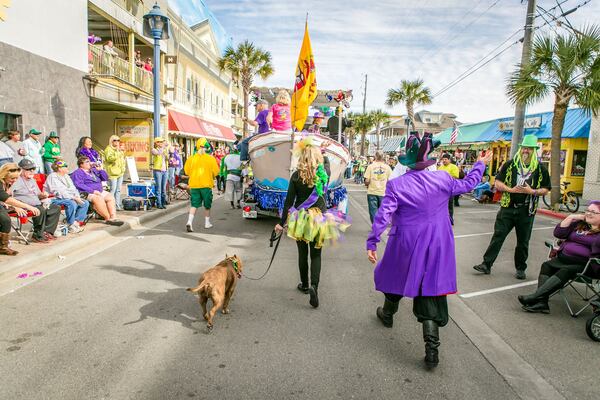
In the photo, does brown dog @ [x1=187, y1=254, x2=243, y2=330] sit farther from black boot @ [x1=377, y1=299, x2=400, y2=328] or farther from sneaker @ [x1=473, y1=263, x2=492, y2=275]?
sneaker @ [x1=473, y1=263, x2=492, y2=275]

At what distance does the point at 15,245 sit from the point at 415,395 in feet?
21.5

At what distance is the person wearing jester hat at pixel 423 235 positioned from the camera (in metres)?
3.60

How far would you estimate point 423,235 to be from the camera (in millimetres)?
3648

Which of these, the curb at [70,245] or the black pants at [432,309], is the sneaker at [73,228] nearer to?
the curb at [70,245]

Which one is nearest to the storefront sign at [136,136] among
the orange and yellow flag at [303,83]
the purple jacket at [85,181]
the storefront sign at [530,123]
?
the purple jacket at [85,181]

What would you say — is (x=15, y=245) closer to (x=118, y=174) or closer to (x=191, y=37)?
(x=118, y=174)

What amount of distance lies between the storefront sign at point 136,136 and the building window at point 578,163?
20.9 meters

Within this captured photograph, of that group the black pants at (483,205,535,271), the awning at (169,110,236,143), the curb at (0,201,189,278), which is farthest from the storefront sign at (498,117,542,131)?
the awning at (169,110,236,143)

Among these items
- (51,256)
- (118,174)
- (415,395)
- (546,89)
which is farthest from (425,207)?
(546,89)

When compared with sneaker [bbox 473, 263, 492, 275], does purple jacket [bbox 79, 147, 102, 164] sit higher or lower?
higher

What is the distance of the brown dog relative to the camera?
4.05m

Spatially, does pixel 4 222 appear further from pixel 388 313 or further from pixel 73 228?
pixel 388 313

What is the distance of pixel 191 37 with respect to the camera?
2817cm

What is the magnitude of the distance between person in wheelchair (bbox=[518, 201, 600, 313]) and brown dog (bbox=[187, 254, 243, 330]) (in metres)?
3.41
